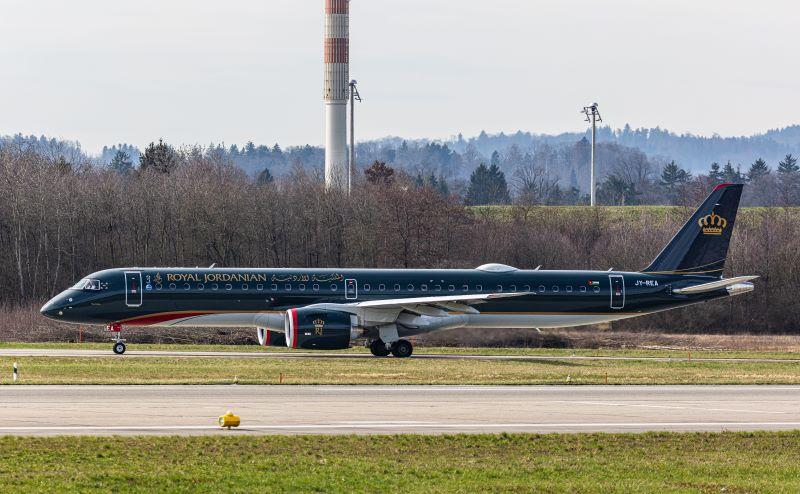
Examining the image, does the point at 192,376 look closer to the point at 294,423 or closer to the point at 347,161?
the point at 294,423

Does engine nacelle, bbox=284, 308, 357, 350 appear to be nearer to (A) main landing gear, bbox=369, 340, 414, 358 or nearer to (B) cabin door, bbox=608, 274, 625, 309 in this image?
(A) main landing gear, bbox=369, 340, 414, 358

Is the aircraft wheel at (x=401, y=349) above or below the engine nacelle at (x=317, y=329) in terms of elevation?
below

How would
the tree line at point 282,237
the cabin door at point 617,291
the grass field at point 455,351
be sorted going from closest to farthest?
the grass field at point 455,351
the cabin door at point 617,291
the tree line at point 282,237

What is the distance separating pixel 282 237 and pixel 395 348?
124 ft

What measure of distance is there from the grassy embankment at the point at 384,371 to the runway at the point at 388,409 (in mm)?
2130

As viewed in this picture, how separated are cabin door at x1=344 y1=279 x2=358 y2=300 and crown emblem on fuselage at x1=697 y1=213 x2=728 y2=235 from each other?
15.8 meters

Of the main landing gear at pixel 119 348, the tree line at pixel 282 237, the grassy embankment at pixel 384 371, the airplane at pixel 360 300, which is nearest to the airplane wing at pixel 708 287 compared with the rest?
the airplane at pixel 360 300

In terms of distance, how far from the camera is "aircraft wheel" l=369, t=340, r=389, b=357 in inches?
1887

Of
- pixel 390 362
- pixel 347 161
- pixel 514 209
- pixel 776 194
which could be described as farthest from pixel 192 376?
pixel 776 194

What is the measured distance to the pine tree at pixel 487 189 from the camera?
612 ft

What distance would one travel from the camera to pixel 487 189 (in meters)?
192

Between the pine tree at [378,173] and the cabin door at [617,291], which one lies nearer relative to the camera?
the cabin door at [617,291]

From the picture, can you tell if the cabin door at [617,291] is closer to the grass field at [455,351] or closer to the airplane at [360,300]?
the airplane at [360,300]

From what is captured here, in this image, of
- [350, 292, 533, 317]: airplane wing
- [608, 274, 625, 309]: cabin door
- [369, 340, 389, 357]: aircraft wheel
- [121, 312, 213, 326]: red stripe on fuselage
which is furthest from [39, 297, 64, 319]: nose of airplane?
[608, 274, 625, 309]: cabin door
